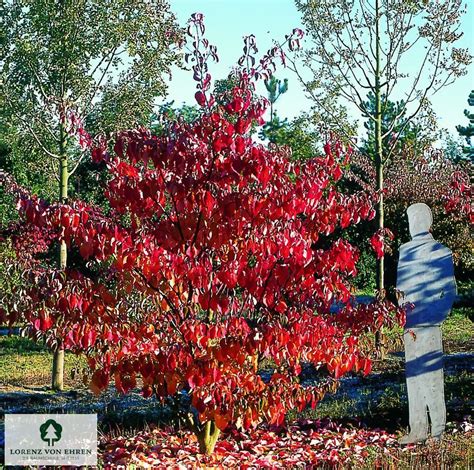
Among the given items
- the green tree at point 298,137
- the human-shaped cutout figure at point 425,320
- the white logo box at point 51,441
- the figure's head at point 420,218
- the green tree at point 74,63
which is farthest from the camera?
the green tree at point 298,137

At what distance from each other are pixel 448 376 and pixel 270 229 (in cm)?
490

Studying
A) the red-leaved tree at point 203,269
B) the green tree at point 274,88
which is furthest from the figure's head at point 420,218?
the green tree at point 274,88

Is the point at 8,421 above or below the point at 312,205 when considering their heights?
below

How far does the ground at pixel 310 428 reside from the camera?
5.38m

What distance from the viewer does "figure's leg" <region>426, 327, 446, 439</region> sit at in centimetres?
600

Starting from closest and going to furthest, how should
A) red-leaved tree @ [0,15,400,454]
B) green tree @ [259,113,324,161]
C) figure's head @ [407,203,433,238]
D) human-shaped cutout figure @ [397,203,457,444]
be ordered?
red-leaved tree @ [0,15,400,454] → human-shaped cutout figure @ [397,203,457,444] → figure's head @ [407,203,433,238] → green tree @ [259,113,324,161]

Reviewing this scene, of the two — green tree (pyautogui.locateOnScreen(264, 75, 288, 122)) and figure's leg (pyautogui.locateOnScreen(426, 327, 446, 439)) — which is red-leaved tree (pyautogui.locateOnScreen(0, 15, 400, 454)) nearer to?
figure's leg (pyautogui.locateOnScreen(426, 327, 446, 439))

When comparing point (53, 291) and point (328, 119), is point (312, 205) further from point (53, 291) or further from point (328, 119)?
point (328, 119)

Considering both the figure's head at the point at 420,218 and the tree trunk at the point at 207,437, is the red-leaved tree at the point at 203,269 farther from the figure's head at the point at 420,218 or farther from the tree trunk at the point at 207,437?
the figure's head at the point at 420,218

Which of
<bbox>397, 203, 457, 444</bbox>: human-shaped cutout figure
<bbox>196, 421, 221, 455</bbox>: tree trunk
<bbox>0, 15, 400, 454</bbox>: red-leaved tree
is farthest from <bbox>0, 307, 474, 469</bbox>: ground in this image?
<bbox>0, 15, 400, 454</bbox>: red-leaved tree

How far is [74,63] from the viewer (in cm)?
987

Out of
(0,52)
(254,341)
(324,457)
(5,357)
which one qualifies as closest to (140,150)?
(254,341)

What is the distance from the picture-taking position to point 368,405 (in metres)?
7.56

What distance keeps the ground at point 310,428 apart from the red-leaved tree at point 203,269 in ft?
1.78
